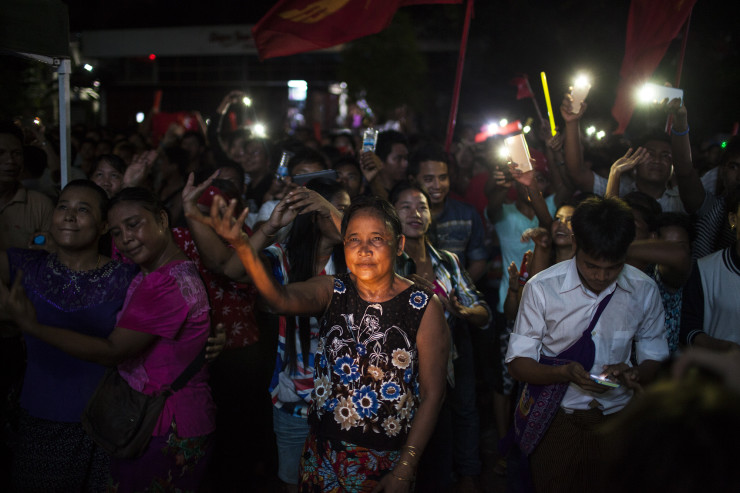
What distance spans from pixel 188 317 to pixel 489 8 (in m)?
15.8

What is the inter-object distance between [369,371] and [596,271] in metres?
1.14

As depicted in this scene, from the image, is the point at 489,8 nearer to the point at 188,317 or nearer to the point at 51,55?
the point at 51,55

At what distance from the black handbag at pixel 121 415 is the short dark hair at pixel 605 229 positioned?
2.04 metres

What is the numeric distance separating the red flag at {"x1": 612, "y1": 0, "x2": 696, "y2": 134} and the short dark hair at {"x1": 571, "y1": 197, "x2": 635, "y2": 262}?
368 cm

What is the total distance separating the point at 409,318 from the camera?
8.52ft

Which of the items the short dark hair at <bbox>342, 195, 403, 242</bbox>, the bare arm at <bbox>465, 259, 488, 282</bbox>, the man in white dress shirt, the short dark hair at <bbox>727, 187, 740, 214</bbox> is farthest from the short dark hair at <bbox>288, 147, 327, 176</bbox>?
the short dark hair at <bbox>727, 187, 740, 214</bbox>

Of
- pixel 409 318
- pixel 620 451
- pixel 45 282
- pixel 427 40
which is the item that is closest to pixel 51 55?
pixel 45 282

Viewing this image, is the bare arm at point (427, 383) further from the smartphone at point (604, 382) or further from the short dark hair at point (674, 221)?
the short dark hair at point (674, 221)

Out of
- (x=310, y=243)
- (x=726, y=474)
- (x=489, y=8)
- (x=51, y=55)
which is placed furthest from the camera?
(x=489, y=8)

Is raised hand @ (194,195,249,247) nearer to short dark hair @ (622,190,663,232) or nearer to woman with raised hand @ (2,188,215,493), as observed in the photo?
woman with raised hand @ (2,188,215,493)

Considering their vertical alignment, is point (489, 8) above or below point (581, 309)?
above

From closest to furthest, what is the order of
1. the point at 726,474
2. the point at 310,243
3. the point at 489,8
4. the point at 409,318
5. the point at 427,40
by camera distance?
the point at 726,474
the point at 409,318
the point at 310,243
the point at 489,8
the point at 427,40

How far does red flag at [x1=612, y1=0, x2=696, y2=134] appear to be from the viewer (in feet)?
19.2

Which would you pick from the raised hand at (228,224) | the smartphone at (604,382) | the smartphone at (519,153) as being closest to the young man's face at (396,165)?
→ the smartphone at (519,153)
